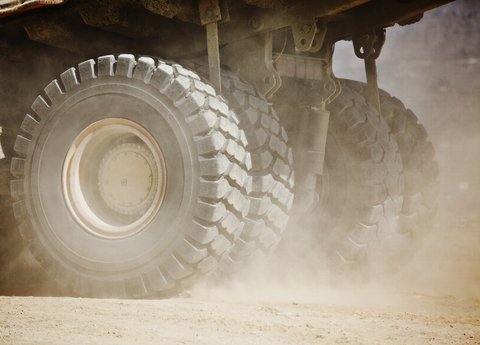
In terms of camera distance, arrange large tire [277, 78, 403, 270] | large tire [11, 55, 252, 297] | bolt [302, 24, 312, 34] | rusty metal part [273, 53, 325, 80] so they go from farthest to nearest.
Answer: large tire [277, 78, 403, 270] < rusty metal part [273, 53, 325, 80] < bolt [302, 24, 312, 34] < large tire [11, 55, 252, 297]

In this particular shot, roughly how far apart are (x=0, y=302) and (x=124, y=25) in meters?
1.94

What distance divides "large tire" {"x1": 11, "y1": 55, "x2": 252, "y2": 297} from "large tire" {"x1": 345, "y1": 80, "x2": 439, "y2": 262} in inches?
73.2

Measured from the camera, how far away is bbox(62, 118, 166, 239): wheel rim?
9.03ft

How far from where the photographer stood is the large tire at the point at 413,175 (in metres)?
3.81

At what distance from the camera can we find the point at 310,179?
3312mm

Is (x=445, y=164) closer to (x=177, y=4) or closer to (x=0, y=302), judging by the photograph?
(x=177, y=4)

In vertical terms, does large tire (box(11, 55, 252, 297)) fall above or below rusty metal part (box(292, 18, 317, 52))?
below

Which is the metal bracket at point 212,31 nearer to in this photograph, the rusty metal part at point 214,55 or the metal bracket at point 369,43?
the rusty metal part at point 214,55

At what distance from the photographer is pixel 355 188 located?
3494 mm

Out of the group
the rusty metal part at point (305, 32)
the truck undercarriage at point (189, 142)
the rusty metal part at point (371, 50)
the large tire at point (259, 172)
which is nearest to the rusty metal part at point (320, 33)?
the truck undercarriage at point (189, 142)

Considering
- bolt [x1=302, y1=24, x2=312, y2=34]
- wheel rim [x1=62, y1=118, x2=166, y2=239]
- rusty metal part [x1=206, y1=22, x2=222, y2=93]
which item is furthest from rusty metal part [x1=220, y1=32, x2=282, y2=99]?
wheel rim [x1=62, y1=118, x2=166, y2=239]

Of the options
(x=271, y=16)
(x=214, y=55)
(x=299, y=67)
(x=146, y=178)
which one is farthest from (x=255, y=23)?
(x=146, y=178)

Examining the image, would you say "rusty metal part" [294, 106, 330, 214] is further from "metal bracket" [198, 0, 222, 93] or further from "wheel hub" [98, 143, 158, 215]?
"wheel hub" [98, 143, 158, 215]

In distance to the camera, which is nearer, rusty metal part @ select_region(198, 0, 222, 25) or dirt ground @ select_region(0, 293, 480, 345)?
dirt ground @ select_region(0, 293, 480, 345)
